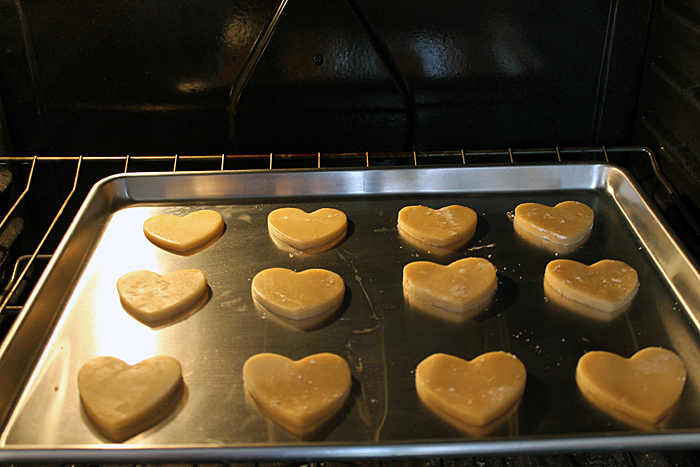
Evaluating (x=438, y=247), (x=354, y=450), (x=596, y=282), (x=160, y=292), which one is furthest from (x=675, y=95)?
(x=160, y=292)

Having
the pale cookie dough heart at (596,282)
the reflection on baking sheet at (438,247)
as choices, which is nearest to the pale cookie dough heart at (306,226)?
the reflection on baking sheet at (438,247)

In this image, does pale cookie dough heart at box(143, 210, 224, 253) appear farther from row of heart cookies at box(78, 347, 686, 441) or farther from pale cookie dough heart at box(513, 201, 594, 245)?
pale cookie dough heart at box(513, 201, 594, 245)

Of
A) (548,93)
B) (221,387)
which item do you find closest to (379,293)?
(221,387)

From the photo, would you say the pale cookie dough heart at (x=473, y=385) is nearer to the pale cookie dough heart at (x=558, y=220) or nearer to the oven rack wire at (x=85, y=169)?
the pale cookie dough heart at (x=558, y=220)

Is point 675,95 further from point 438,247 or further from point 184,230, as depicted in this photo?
point 184,230

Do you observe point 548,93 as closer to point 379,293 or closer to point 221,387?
point 379,293
